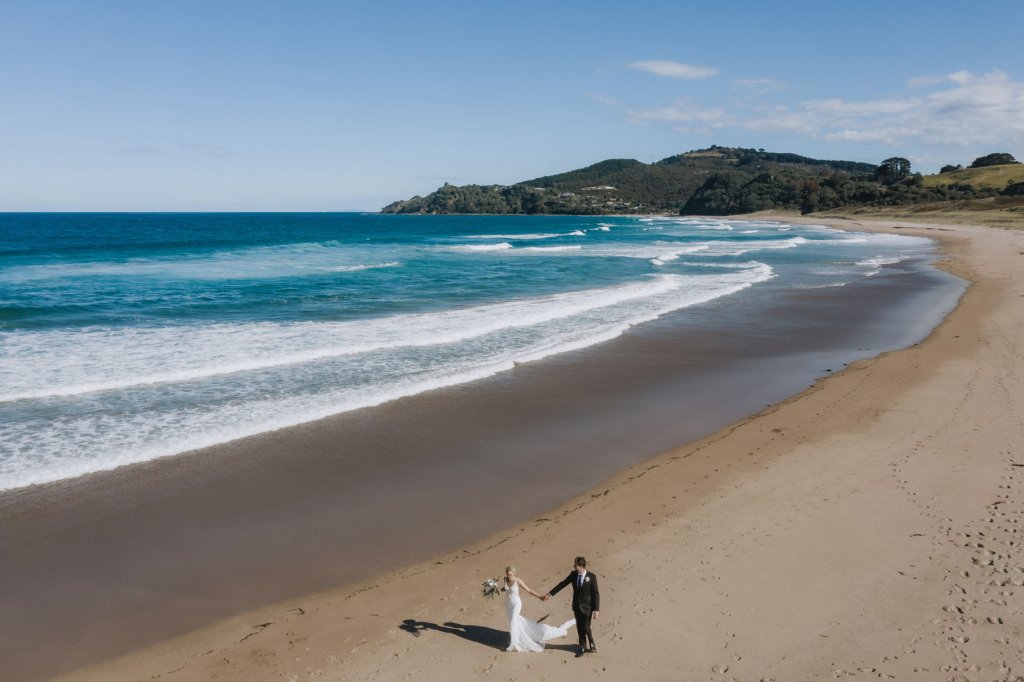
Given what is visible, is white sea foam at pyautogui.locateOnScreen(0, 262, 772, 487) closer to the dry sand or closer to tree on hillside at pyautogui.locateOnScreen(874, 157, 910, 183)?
the dry sand

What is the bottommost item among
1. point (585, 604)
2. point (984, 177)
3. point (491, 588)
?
point (491, 588)

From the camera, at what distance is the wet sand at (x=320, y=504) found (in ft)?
24.3

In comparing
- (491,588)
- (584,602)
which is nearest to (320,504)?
(491,588)

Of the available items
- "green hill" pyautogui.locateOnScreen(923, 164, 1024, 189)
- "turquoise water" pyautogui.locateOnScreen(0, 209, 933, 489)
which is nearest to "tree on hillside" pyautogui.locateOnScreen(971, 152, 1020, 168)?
"green hill" pyautogui.locateOnScreen(923, 164, 1024, 189)

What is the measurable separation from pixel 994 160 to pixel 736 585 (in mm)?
165092

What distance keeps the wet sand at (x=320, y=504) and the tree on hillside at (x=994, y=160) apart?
151951 millimetres

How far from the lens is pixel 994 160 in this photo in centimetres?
13375

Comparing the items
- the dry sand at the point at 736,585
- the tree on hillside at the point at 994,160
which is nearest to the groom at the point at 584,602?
the dry sand at the point at 736,585

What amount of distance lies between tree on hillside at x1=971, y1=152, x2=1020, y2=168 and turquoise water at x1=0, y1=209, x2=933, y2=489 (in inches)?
4329

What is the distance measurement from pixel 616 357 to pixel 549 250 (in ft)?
152

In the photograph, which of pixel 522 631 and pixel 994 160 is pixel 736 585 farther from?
pixel 994 160

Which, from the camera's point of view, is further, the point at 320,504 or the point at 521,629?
the point at 320,504

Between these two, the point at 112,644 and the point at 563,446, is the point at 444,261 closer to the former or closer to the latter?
the point at 563,446

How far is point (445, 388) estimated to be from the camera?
1588 centimetres
